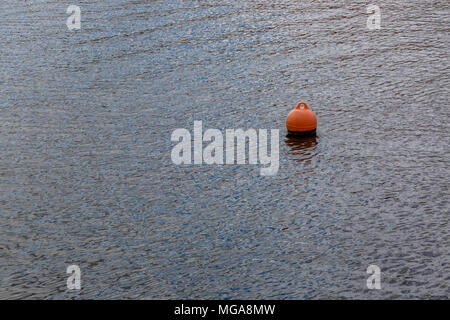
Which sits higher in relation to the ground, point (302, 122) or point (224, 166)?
point (302, 122)

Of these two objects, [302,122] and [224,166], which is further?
[302,122]

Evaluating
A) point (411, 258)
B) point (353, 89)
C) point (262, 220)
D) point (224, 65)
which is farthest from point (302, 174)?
point (224, 65)

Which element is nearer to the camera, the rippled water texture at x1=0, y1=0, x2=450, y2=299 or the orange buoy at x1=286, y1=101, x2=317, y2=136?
the rippled water texture at x1=0, y1=0, x2=450, y2=299

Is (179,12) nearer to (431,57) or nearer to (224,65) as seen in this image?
(224,65)

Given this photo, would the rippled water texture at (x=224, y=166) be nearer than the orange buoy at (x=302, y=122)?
Yes
